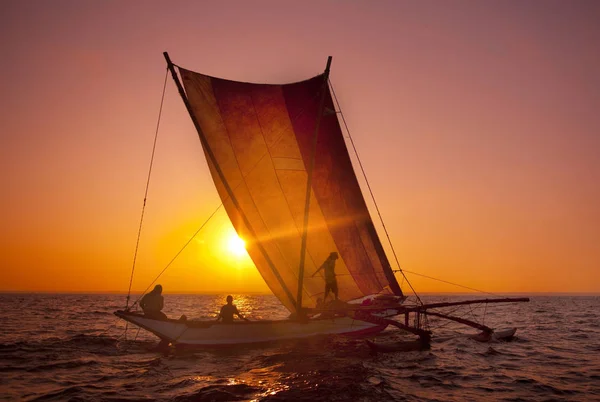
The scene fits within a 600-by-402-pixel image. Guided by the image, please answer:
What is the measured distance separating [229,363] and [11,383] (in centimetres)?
711

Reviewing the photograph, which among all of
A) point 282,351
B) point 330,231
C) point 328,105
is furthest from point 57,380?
point 328,105

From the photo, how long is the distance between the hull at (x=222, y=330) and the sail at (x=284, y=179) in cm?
125

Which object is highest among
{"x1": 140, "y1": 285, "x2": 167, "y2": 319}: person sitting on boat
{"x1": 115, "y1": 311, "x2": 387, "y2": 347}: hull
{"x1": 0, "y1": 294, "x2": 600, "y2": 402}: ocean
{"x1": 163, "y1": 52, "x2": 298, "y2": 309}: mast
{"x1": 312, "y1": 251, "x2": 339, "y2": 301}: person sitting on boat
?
{"x1": 163, "y1": 52, "x2": 298, "y2": 309}: mast

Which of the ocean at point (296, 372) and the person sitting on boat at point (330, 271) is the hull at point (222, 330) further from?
the person sitting on boat at point (330, 271)

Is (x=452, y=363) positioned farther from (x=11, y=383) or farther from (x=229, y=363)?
(x=11, y=383)

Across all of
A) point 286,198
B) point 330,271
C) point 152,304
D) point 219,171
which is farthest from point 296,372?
point 219,171

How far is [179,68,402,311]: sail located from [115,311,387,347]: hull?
125 centimetres

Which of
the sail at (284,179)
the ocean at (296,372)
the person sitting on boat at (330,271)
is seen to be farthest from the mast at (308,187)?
the ocean at (296,372)

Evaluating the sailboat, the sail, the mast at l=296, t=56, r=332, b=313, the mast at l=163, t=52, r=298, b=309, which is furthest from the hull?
the mast at l=163, t=52, r=298, b=309

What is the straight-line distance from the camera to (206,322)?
1706 cm

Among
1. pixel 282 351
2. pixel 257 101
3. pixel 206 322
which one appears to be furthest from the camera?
pixel 257 101

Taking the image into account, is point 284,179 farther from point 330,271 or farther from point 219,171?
point 330,271

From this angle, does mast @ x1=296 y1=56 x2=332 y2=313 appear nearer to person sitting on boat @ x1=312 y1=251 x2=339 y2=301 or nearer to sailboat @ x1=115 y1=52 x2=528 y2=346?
sailboat @ x1=115 y1=52 x2=528 y2=346

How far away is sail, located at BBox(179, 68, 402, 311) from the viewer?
1898 centimetres
